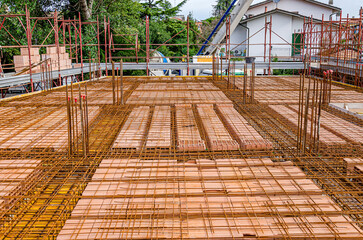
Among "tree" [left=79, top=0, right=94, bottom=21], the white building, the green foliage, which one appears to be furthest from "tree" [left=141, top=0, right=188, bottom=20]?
"tree" [left=79, top=0, right=94, bottom=21]

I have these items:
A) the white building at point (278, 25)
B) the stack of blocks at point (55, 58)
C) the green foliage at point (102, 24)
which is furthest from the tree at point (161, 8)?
the stack of blocks at point (55, 58)

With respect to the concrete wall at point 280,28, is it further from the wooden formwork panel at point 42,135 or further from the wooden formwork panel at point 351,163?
the wooden formwork panel at point 351,163

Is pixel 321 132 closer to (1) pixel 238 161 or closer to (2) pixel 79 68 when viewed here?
(1) pixel 238 161

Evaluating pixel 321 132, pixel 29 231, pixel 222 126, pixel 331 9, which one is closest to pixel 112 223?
pixel 29 231

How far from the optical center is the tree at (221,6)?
36406 mm

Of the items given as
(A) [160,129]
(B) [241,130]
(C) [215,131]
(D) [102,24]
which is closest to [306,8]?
(D) [102,24]

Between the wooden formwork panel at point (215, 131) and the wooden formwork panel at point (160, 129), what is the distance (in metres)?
0.52

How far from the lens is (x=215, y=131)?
4.97 metres

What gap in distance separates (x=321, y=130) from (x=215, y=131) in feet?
4.68

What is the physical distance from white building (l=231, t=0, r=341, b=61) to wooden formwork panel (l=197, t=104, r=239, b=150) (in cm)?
1929

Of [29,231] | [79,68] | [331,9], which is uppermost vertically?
[331,9]

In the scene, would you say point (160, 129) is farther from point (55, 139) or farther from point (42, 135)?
point (42, 135)

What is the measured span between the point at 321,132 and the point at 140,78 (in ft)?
26.6

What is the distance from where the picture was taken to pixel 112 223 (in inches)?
102
